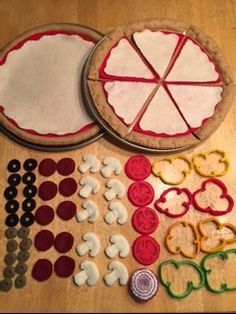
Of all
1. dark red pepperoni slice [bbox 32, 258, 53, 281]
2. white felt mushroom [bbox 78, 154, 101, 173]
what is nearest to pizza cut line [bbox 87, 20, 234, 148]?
white felt mushroom [bbox 78, 154, 101, 173]

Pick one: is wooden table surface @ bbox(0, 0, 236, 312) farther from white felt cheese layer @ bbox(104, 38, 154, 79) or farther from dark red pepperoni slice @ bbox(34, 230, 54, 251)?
white felt cheese layer @ bbox(104, 38, 154, 79)

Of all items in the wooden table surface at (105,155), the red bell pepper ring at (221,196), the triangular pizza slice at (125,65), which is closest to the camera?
the wooden table surface at (105,155)

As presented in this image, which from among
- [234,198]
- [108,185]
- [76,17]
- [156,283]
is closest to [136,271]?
[156,283]

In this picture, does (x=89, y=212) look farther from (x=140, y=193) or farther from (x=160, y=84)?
(x=160, y=84)

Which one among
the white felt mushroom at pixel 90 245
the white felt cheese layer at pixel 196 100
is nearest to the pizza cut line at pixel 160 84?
the white felt cheese layer at pixel 196 100

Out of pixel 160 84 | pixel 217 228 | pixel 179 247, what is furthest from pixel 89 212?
pixel 160 84

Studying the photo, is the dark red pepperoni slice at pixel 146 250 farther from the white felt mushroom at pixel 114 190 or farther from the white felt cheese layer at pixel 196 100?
the white felt cheese layer at pixel 196 100

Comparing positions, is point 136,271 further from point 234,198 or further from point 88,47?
point 88,47
